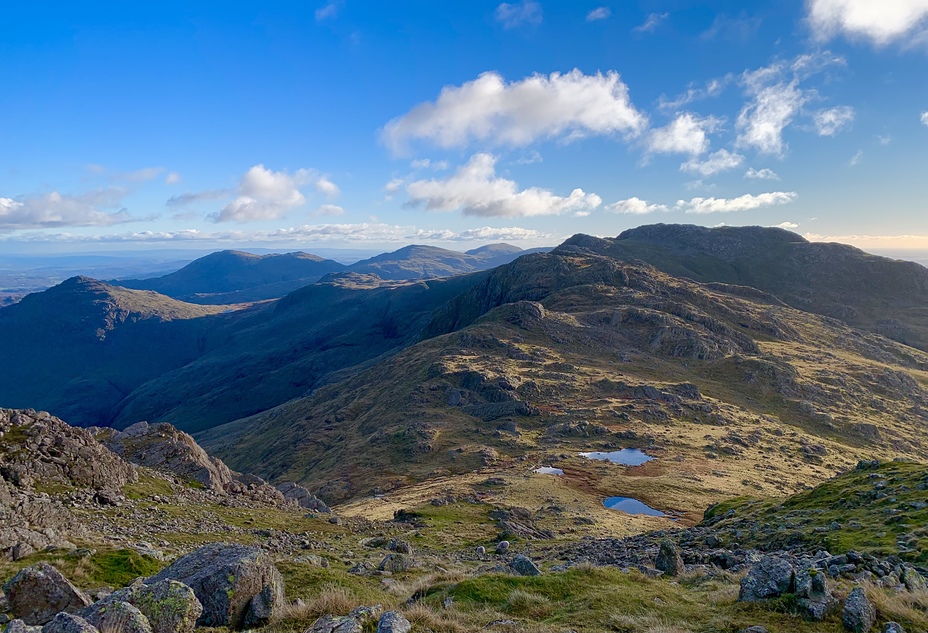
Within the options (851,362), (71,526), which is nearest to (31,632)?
(71,526)

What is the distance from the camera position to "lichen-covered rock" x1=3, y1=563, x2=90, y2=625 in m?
11.3

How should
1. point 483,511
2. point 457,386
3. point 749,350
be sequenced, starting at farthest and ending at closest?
point 749,350 < point 457,386 < point 483,511

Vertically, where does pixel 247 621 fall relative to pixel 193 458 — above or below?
above

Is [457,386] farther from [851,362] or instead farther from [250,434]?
[851,362]

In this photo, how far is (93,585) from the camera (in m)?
15.2

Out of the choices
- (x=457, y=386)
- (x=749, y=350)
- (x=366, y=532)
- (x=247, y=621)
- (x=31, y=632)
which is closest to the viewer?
(x=31, y=632)

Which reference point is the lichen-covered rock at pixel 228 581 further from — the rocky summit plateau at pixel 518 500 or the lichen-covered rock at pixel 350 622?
the lichen-covered rock at pixel 350 622

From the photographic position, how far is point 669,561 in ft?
74.3

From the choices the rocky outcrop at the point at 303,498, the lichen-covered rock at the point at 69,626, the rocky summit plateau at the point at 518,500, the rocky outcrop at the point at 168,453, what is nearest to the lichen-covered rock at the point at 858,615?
the rocky summit plateau at the point at 518,500

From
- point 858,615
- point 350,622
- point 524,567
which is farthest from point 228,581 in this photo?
point 858,615

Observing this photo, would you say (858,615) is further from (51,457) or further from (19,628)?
(51,457)

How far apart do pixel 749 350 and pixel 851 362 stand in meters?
35.2

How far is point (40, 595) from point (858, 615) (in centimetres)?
1932

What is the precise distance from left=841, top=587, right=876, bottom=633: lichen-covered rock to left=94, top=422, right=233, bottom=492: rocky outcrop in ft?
155
